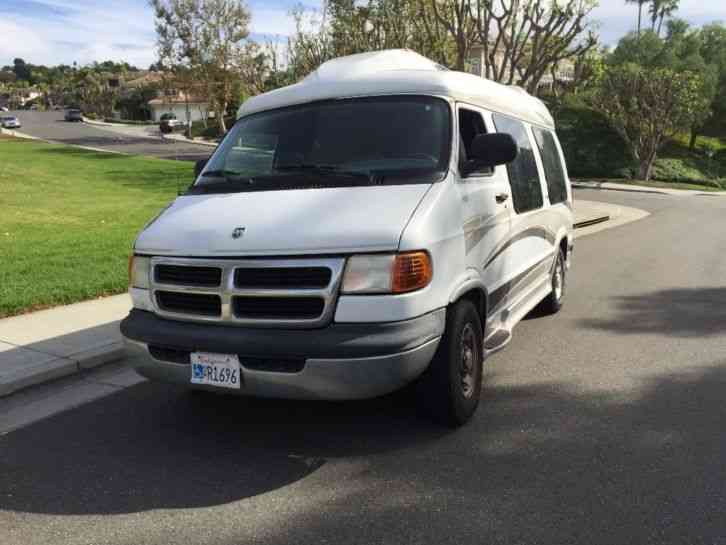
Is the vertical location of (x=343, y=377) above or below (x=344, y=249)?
below

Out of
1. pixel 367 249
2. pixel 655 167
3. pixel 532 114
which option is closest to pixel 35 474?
pixel 367 249

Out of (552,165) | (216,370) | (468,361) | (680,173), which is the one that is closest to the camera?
(216,370)

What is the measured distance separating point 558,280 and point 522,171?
7.05 feet

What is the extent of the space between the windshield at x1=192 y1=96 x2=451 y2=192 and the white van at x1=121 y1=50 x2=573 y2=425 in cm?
1

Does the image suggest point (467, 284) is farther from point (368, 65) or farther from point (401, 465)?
point (368, 65)

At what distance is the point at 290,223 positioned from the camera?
3818 millimetres

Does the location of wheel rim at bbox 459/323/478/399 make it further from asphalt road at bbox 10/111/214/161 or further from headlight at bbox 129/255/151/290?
asphalt road at bbox 10/111/214/161

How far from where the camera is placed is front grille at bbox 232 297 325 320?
370 centimetres

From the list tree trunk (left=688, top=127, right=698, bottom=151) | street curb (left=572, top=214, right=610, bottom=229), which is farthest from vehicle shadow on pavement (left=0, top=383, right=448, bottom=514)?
tree trunk (left=688, top=127, right=698, bottom=151)

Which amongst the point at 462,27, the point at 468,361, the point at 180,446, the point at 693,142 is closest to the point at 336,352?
the point at 468,361

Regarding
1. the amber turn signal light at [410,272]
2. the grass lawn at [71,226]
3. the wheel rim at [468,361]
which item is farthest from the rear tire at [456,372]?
the grass lawn at [71,226]

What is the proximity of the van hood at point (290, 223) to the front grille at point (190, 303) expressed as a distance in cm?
25

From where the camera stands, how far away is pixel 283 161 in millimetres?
4742

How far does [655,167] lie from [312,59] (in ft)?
68.7
